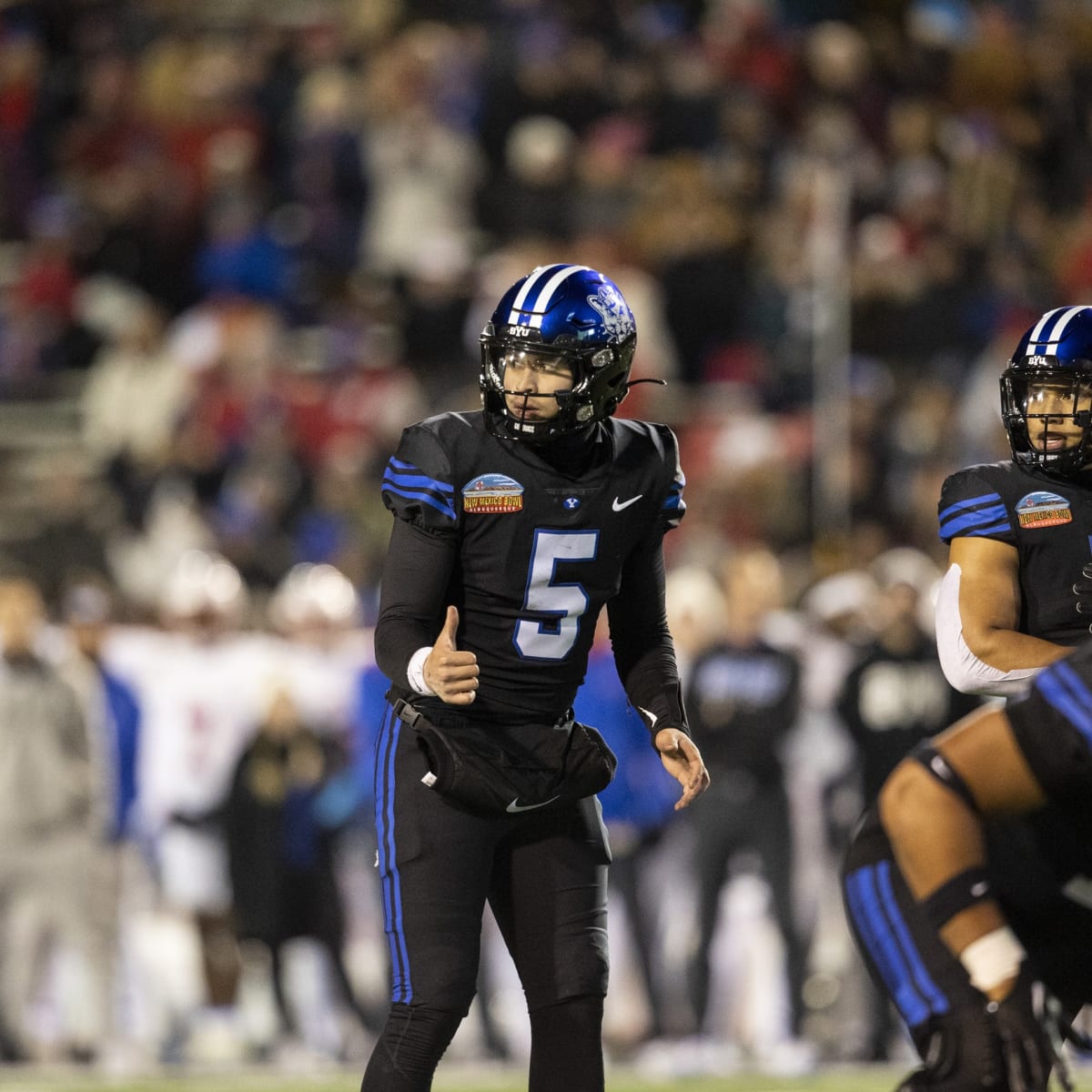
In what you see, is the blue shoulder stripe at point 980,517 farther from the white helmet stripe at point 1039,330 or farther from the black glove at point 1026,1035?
the black glove at point 1026,1035

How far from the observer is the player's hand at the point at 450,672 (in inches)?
145

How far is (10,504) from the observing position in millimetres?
10695

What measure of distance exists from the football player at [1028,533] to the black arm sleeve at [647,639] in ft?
1.81

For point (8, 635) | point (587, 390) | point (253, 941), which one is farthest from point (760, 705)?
point (587, 390)

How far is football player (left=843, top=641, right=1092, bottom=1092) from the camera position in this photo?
9.66 feet

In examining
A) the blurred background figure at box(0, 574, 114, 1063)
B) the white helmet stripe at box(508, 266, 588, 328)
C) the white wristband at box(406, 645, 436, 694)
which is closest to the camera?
the white wristband at box(406, 645, 436, 694)

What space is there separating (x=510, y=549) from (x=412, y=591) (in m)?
0.20

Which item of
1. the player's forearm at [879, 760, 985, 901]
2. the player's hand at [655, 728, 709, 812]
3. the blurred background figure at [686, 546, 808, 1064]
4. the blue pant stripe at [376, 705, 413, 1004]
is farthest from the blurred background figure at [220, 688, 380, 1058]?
the player's forearm at [879, 760, 985, 901]

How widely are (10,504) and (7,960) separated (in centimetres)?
309

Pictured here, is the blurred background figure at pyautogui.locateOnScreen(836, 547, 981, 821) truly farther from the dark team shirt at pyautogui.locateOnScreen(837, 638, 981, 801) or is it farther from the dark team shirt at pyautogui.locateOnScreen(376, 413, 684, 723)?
the dark team shirt at pyautogui.locateOnScreen(376, 413, 684, 723)

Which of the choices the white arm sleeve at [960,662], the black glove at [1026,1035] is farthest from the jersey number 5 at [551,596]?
the black glove at [1026,1035]

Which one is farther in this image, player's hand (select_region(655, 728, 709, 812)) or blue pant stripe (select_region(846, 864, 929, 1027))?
player's hand (select_region(655, 728, 709, 812))

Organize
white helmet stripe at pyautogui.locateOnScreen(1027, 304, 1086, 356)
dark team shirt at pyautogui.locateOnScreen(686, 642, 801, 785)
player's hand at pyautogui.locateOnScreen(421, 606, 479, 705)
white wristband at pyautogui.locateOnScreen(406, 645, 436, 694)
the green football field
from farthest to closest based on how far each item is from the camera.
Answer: dark team shirt at pyautogui.locateOnScreen(686, 642, 801, 785) → the green football field → white helmet stripe at pyautogui.locateOnScreen(1027, 304, 1086, 356) → white wristband at pyautogui.locateOnScreen(406, 645, 436, 694) → player's hand at pyautogui.locateOnScreen(421, 606, 479, 705)

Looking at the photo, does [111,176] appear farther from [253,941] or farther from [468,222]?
[253,941]
